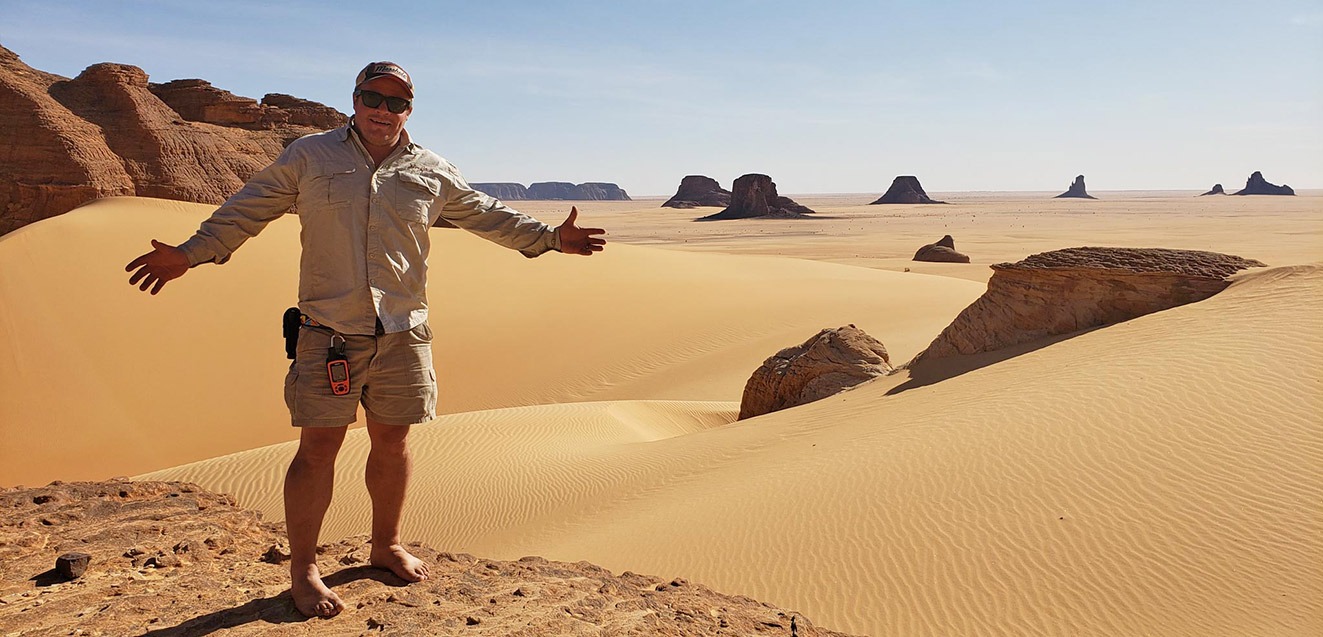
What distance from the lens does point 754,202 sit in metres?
81.7

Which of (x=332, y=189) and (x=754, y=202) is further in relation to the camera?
(x=754, y=202)

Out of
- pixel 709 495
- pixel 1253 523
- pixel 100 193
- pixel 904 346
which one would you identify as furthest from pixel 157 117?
pixel 1253 523

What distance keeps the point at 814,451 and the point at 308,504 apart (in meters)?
4.02

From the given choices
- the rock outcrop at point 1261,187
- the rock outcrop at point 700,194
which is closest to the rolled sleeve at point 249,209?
the rock outcrop at point 700,194

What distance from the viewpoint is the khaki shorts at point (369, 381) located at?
2957 mm

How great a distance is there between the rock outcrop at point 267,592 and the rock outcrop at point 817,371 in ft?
18.5

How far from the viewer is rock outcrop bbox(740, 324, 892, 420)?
905 centimetres

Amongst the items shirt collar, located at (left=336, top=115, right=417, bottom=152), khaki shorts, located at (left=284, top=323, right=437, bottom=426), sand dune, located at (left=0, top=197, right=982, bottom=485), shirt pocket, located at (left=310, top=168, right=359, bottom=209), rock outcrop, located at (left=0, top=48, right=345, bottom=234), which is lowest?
sand dune, located at (left=0, top=197, right=982, bottom=485)

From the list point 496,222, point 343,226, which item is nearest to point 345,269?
point 343,226

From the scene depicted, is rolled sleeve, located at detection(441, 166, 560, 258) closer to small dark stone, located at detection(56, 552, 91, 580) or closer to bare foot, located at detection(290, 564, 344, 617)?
bare foot, located at detection(290, 564, 344, 617)

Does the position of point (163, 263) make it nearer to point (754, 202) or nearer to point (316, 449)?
point (316, 449)

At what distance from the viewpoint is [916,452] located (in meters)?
5.49

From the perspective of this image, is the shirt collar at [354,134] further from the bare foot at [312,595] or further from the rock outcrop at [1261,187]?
the rock outcrop at [1261,187]

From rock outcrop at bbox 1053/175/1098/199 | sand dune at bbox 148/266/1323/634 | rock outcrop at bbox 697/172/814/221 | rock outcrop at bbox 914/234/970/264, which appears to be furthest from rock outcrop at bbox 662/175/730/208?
sand dune at bbox 148/266/1323/634
